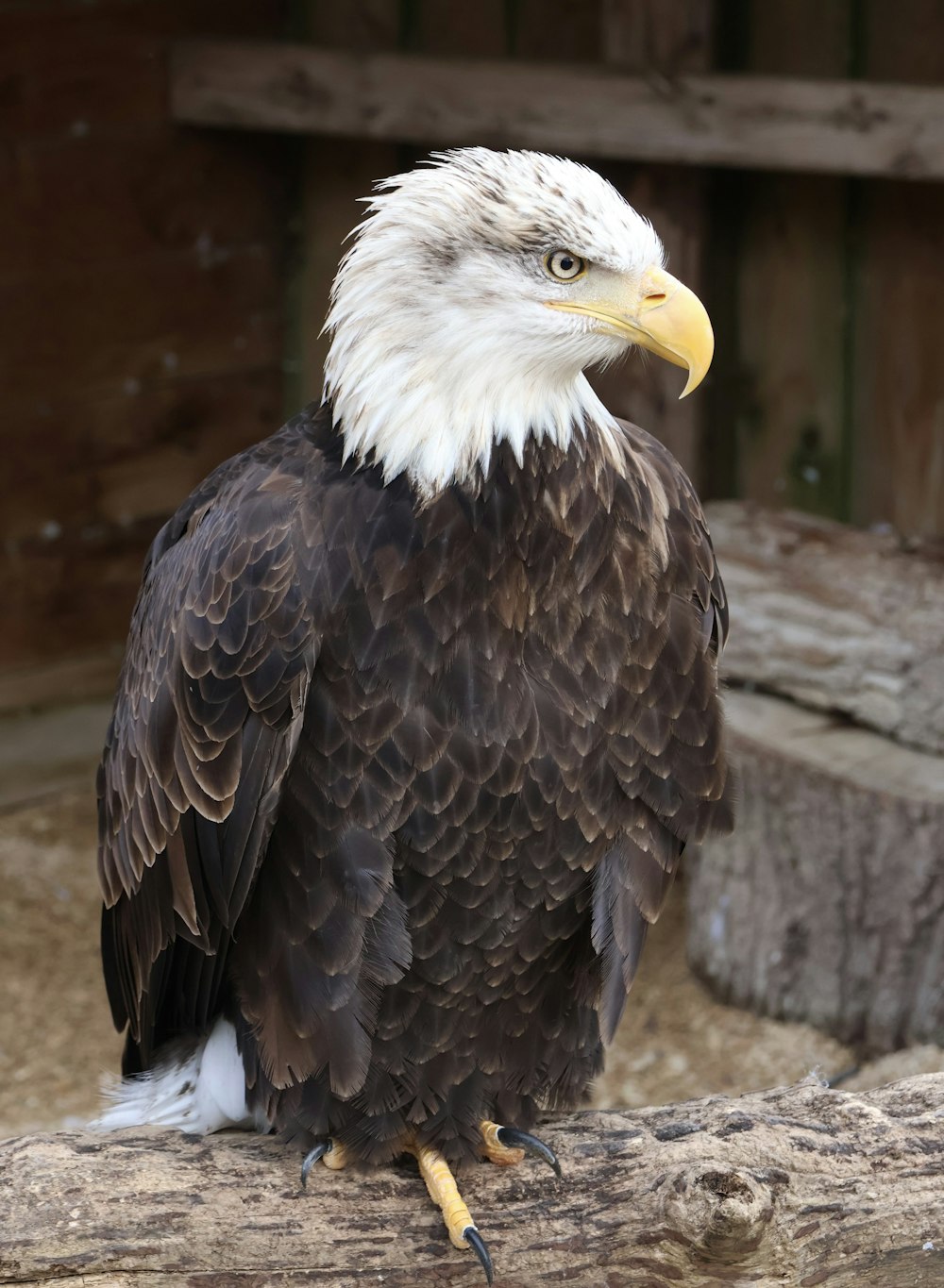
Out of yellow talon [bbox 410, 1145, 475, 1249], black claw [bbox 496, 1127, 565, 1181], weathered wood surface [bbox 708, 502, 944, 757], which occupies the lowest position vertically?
yellow talon [bbox 410, 1145, 475, 1249]

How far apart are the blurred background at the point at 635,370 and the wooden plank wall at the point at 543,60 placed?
0.04ft

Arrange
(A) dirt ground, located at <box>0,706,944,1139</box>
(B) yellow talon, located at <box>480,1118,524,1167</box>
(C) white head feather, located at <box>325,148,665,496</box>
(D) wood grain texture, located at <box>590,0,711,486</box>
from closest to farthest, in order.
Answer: (C) white head feather, located at <box>325,148,665,496</box> < (B) yellow talon, located at <box>480,1118,524,1167</box> < (A) dirt ground, located at <box>0,706,944,1139</box> < (D) wood grain texture, located at <box>590,0,711,486</box>

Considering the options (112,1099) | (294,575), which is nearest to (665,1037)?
(112,1099)

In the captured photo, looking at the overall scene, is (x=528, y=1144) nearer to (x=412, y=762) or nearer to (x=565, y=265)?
(x=412, y=762)

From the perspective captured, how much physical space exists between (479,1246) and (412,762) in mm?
785

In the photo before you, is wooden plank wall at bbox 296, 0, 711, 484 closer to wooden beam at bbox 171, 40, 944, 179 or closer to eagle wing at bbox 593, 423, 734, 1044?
wooden beam at bbox 171, 40, 944, 179

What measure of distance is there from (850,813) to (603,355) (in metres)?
2.11

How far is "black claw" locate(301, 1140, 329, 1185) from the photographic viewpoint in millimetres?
2883

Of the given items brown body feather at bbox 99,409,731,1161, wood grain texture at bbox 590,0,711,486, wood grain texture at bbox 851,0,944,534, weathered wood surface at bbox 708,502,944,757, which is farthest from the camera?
wood grain texture at bbox 851,0,944,534

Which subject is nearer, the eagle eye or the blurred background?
the eagle eye

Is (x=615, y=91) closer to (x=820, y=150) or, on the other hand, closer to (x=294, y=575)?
(x=820, y=150)

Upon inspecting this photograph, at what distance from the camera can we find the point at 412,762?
2633mm

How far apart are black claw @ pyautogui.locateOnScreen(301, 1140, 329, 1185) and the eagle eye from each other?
4.91ft

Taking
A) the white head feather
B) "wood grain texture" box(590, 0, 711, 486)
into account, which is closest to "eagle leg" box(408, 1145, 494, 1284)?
the white head feather
